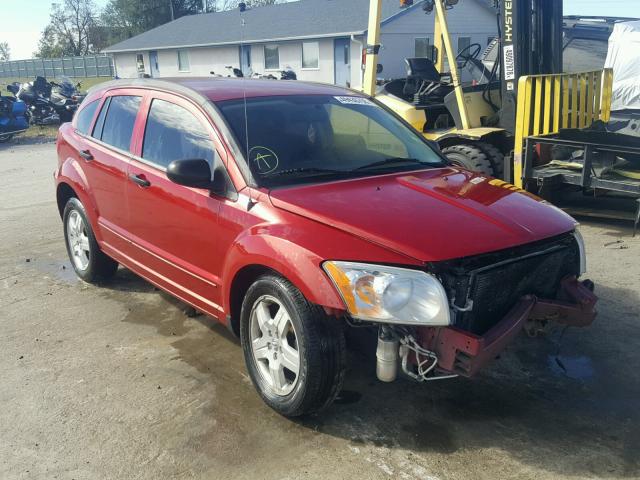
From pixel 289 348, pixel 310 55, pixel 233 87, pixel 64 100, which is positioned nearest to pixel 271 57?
pixel 310 55

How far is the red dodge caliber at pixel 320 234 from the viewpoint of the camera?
2910mm

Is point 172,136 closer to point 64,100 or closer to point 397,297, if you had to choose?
point 397,297

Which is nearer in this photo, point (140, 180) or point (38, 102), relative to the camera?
point (140, 180)

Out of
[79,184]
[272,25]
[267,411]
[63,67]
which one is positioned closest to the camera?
[267,411]

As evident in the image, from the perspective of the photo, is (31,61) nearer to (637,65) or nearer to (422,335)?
(637,65)

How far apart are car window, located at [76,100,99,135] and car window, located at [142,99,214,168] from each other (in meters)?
1.25

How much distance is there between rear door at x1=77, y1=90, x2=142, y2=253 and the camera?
4.64m

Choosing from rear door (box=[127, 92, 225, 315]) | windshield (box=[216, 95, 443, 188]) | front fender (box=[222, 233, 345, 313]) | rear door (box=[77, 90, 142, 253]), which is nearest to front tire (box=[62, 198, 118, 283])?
rear door (box=[77, 90, 142, 253])

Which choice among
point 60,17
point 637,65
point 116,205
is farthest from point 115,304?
point 60,17

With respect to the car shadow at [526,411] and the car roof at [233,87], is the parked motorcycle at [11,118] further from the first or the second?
the car shadow at [526,411]

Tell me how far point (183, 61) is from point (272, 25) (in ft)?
27.0

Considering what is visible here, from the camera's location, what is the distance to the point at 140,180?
170 inches

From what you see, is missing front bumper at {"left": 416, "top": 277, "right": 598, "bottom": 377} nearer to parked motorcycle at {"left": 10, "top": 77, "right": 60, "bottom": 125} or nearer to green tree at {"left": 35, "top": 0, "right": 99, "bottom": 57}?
parked motorcycle at {"left": 10, "top": 77, "right": 60, "bottom": 125}

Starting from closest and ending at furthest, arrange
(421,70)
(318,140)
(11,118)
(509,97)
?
1. (318,140)
2. (509,97)
3. (421,70)
4. (11,118)
